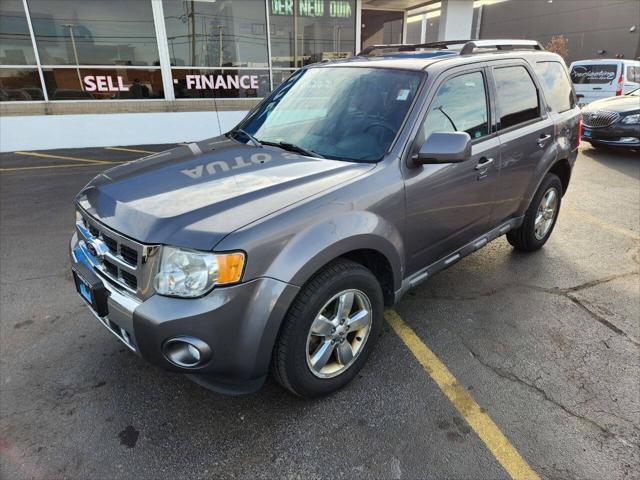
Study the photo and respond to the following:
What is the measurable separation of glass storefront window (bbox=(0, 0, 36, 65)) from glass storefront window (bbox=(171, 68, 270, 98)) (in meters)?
3.18

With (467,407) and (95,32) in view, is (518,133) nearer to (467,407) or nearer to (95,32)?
(467,407)

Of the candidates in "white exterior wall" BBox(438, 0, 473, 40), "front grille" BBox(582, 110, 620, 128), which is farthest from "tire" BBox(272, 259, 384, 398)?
"white exterior wall" BBox(438, 0, 473, 40)

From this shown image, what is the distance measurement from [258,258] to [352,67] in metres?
1.94

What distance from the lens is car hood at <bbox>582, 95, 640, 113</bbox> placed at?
9.01 meters

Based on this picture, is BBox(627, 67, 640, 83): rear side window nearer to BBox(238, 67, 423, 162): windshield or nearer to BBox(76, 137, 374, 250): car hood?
BBox(238, 67, 423, 162): windshield

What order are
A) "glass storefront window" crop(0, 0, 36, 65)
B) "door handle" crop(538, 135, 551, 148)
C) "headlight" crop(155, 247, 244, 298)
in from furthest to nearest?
1. "glass storefront window" crop(0, 0, 36, 65)
2. "door handle" crop(538, 135, 551, 148)
3. "headlight" crop(155, 247, 244, 298)

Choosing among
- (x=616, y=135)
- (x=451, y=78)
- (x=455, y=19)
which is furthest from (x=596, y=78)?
(x=451, y=78)

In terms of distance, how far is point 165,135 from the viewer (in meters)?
11.1

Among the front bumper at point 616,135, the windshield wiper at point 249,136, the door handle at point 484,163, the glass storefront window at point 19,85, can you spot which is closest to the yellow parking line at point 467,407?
the door handle at point 484,163

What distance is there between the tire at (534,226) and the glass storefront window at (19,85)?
10959mm

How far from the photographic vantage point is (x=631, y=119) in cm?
890

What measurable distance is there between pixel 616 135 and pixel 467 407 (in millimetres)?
8738

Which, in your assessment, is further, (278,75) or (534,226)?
(278,75)

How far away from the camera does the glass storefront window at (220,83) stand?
37.1 ft
